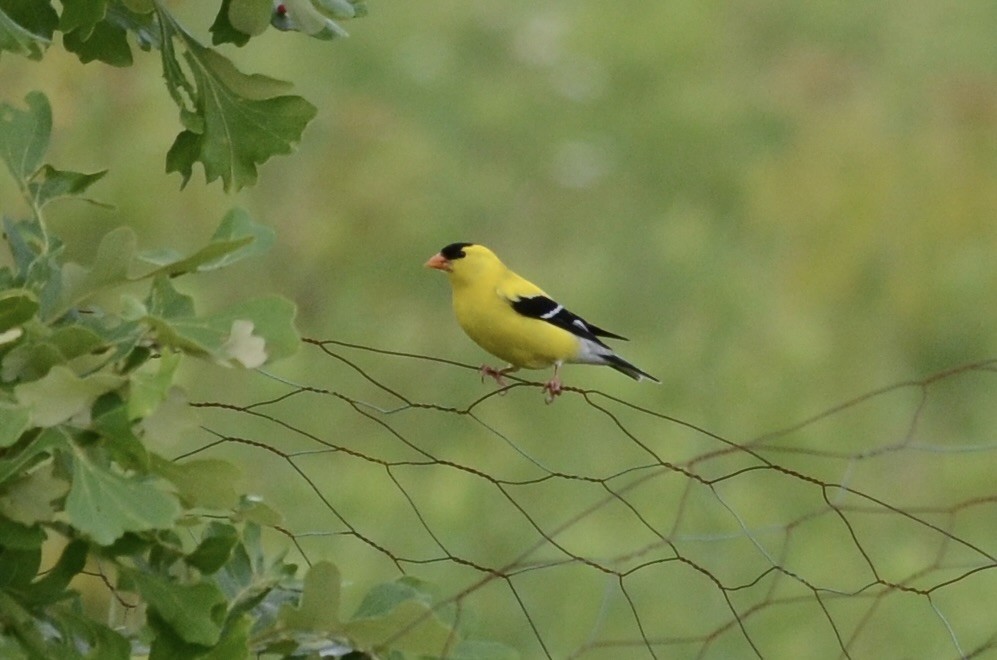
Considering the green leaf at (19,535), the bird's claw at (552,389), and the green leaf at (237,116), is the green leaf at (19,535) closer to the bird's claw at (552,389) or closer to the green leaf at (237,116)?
the green leaf at (237,116)

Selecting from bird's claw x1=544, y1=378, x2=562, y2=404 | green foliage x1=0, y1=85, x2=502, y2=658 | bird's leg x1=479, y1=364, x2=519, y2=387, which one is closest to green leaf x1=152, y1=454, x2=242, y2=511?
green foliage x1=0, y1=85, x2=502, y2=658

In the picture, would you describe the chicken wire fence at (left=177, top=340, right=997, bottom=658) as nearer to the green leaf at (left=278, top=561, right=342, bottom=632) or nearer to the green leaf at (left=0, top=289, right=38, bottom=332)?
the green leaf at (left=278, top=561, right=342, bottom=632)

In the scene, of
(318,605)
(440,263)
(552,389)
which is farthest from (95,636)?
(440,263)

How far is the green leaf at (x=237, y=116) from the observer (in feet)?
4.13

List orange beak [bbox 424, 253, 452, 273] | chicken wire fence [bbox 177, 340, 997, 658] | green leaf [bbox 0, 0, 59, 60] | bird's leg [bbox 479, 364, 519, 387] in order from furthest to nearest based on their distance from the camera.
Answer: chicken wire fence [bbox 177, 340, 997, 658] → orange beak [bbox 424, 253, 452, 273] → bird's leg [bbox 479, 364, 519, 387] → green leaf [bbox 0, 0, 59, 60]

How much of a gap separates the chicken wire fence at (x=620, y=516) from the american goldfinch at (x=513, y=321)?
3.42 feet

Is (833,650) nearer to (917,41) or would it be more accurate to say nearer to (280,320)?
(280,320)

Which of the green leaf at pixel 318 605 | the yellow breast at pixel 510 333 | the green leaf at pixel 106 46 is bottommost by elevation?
the green leaf at pixel 318 605

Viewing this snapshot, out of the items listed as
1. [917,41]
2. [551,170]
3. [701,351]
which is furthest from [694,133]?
[701,351]

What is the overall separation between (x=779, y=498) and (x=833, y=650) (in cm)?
92

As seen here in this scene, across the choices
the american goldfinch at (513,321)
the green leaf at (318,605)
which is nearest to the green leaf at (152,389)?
the green leaf at (318,605)

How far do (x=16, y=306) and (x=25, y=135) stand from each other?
241mm

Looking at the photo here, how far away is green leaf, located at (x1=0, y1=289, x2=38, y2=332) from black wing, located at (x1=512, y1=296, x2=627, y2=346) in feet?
6.93

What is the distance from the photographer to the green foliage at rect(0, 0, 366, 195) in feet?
4.01
